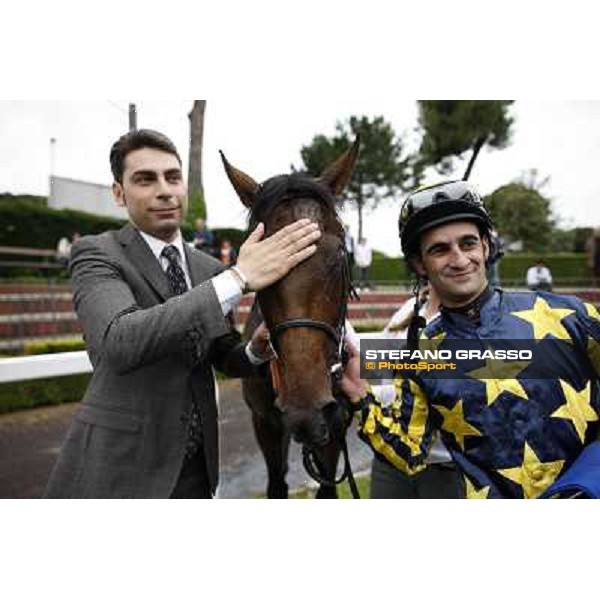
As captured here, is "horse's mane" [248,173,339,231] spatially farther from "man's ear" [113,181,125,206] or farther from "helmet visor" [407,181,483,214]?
"man's ear" [113,181,125,206]

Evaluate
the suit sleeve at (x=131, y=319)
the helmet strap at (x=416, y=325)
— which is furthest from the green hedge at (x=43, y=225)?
the helmet strap at (x=416, y=325)

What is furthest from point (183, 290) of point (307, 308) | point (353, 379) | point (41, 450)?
point (41, 450)

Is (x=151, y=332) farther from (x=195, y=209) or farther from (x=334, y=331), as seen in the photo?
(x=195, y=209)

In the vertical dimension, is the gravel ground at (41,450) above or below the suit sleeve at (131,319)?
below

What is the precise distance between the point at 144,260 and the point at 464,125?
1444 mm

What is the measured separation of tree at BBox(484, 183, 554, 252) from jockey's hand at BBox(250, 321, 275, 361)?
3.54ft

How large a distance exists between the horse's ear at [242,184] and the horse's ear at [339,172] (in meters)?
0.27

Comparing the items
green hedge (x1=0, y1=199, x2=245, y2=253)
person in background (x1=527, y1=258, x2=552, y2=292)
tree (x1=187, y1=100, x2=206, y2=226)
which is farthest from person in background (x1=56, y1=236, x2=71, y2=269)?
person in background (x1=527, y1=258, x2=552, y2=292)

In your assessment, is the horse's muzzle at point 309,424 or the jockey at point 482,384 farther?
the jockey at point 482,384

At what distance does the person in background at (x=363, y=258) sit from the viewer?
2.44 m

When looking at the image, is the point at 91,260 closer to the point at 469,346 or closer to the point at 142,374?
the point at 142,374

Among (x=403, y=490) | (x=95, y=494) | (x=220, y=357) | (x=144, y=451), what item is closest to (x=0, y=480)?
(x=95, y=494)

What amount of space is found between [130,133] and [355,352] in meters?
1.18

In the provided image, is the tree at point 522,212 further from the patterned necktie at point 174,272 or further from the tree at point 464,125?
the patterned necktie at point 174,272
